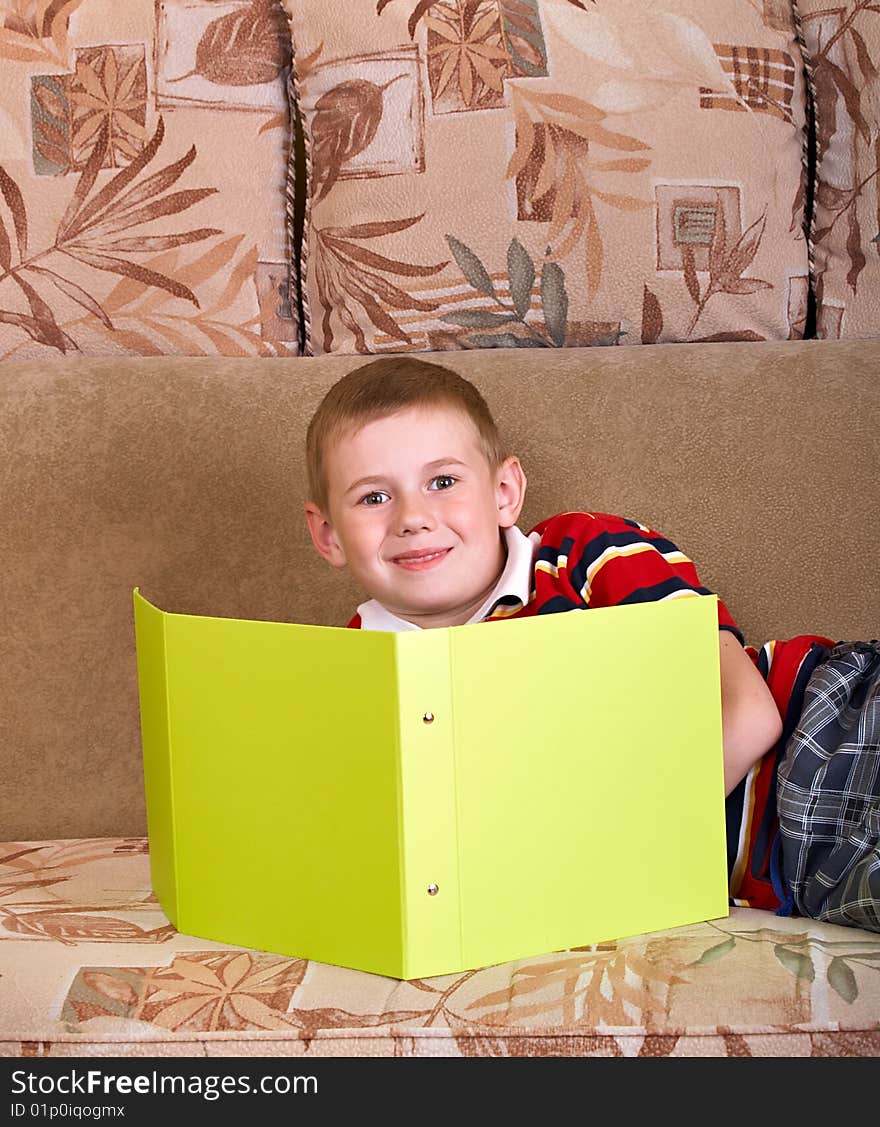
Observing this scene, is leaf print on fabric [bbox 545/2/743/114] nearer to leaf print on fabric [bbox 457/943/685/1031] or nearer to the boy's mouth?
the boy's mouth

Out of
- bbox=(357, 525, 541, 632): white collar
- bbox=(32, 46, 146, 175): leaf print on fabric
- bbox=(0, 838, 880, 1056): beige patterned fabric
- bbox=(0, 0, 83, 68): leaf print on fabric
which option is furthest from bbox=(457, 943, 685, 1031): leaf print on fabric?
bbox=(0, 0, 83, 68): leaf print on fabric

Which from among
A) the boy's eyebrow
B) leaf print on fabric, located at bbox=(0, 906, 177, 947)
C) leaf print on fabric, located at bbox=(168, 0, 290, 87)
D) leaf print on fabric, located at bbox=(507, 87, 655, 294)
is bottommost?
leaf print on fabric, located at bbox=(0, 906, 177, 947)

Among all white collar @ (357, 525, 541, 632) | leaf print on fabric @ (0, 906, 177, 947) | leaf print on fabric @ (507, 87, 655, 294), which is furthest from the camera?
leaf print on fabric @ (507, 87, 655, 294)

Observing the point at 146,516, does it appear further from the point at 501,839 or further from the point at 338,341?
the point at 501,839

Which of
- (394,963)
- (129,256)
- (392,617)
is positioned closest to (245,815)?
(394,963)

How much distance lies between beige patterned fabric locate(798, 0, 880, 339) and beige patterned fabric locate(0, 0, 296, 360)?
0.65 meters

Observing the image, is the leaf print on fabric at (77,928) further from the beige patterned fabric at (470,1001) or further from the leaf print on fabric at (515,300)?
the leaf print on fabric at (515,300)

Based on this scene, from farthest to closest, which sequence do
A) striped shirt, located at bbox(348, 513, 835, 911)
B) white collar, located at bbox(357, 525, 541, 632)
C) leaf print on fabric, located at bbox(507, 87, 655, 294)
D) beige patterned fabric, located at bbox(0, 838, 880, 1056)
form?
leaf print on fabric, located at bbox(507, 87, 655, 294), white collar, located at bbox(357, 525, 541, 632), striped shirt, located at bbox(348, 513, 835, 911), beige patterned fabric, located at bbox(0, 838, 880, 1056)

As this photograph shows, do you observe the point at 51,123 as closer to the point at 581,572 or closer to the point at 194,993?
the point at 581,572

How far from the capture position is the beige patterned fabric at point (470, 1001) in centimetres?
83

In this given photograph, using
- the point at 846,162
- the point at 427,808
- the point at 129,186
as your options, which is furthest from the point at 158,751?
the point at 846,162

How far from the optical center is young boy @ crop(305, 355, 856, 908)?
1154 millimetres

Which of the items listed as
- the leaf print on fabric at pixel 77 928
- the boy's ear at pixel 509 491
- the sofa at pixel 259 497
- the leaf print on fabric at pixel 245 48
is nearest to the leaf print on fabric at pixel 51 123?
the leaf print on fabric at pixel 245 48

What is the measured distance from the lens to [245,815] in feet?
3.18
